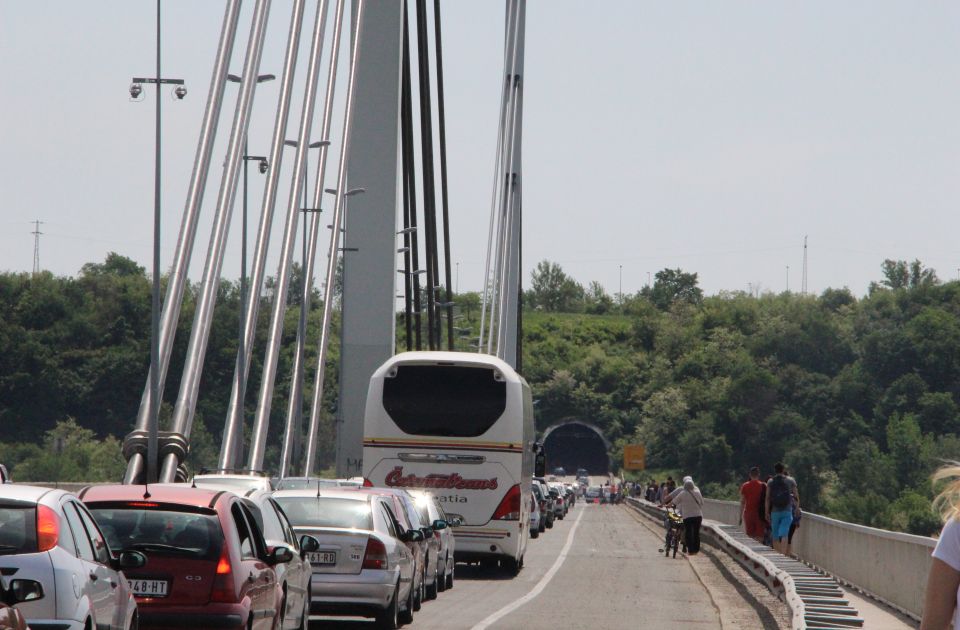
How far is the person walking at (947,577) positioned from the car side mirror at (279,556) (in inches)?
312

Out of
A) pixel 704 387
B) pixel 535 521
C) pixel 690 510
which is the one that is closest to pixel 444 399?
pixel 690 510

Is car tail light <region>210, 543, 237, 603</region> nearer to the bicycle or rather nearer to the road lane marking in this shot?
the road lane marking

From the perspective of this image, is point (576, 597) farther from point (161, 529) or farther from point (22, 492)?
point (22, 492)

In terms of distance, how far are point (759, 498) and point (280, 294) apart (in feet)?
30.9

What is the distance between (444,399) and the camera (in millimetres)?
27328

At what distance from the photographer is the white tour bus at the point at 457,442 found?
27.2 metres

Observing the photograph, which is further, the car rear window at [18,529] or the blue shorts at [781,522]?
the blue shorts at [781,522]

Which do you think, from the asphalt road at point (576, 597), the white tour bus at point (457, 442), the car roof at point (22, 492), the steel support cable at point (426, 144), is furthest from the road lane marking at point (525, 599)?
the steel support cable at point (426, 144)

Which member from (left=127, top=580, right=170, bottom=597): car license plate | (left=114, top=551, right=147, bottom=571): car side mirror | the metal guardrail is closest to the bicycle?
the metal guardrail

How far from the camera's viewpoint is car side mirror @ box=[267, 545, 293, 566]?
493 inches

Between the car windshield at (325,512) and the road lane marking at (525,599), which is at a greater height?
the car windshield at (325,512)

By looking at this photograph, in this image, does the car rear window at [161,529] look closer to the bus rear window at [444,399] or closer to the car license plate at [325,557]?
the car license plate at [325,557]

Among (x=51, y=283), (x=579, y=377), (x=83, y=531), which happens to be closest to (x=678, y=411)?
(x=579, y=377)

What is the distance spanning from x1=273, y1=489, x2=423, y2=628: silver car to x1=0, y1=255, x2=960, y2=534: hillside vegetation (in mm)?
35175
